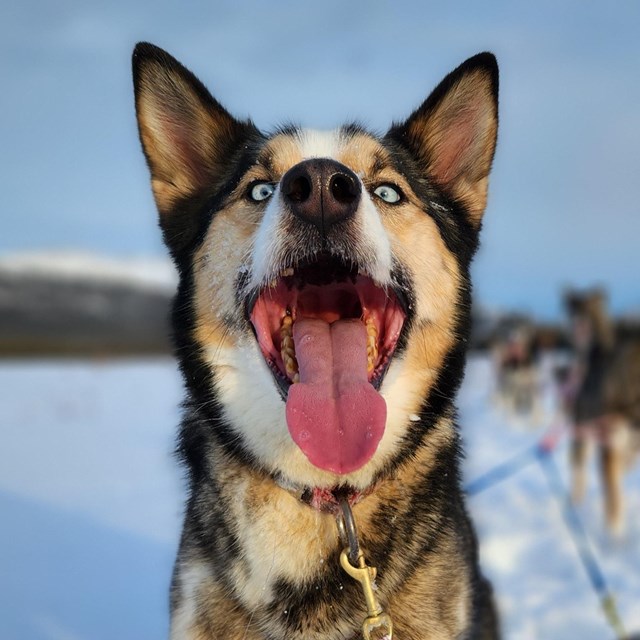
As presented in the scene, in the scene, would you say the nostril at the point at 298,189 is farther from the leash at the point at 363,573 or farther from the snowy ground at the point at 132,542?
the snowy ground at the point at 132,542

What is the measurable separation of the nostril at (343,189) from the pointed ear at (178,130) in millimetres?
706

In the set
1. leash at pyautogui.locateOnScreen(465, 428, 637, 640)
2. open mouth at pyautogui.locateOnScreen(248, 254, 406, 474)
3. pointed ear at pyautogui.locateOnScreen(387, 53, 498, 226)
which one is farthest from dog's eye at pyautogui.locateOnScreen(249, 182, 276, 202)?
leash at pyautogui.locateOnScreen(465, 428, 637, 640)

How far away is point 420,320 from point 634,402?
469cm

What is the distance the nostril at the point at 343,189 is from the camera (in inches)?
68.6

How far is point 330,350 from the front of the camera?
1.88 metres

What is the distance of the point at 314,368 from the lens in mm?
1840

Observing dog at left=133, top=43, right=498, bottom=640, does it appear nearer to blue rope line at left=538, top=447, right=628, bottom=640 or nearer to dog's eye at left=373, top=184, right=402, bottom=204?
dog's eye at left=373, top=184, right=402, bottom=204

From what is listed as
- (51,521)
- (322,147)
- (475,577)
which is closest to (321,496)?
(475,577)

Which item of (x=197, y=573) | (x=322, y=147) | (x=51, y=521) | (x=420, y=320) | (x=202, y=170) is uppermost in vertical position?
(x=322, y=147)

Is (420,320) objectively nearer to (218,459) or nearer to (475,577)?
(218,459)

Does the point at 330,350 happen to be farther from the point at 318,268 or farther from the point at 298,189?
the point at 298,189

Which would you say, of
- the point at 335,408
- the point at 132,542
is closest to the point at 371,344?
the point at 335,408

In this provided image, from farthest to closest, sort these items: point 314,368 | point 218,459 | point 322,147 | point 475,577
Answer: point 475,577 → point 322,147 → point 218,459 → point 314,368

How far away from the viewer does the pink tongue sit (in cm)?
177
